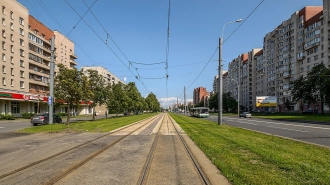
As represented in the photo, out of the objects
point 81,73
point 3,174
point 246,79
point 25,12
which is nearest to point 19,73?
point 25,12

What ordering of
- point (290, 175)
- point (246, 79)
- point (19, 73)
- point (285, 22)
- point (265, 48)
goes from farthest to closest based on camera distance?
point (246, 79) → point (265, 48) → point (285, 22) → point (19, 73) → point (290, 175)

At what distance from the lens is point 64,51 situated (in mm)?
87312

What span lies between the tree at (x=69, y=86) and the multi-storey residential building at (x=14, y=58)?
1147 inches

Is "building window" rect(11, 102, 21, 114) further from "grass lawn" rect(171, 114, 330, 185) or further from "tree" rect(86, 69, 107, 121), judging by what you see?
"grass lawn" rect(171, 114, 330, 185)

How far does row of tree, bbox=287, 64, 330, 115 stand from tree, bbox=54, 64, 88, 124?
159 ft

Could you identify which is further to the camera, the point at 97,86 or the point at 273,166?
the point at 97,86

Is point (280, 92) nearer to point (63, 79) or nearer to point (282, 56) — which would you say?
point (282, 56)

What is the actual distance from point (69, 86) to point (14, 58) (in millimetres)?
41774

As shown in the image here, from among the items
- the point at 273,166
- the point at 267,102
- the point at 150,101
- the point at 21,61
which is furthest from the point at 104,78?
the point at 273,166

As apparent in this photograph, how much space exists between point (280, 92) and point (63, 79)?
95366 millimetres

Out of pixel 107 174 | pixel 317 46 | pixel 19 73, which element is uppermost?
pixel 317 46

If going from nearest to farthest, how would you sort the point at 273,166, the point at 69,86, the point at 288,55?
the point at 273,166 < the point at 69,86 < the point at 288,55

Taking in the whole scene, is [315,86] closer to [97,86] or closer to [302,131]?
[302,131]

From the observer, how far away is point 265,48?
116 metres
